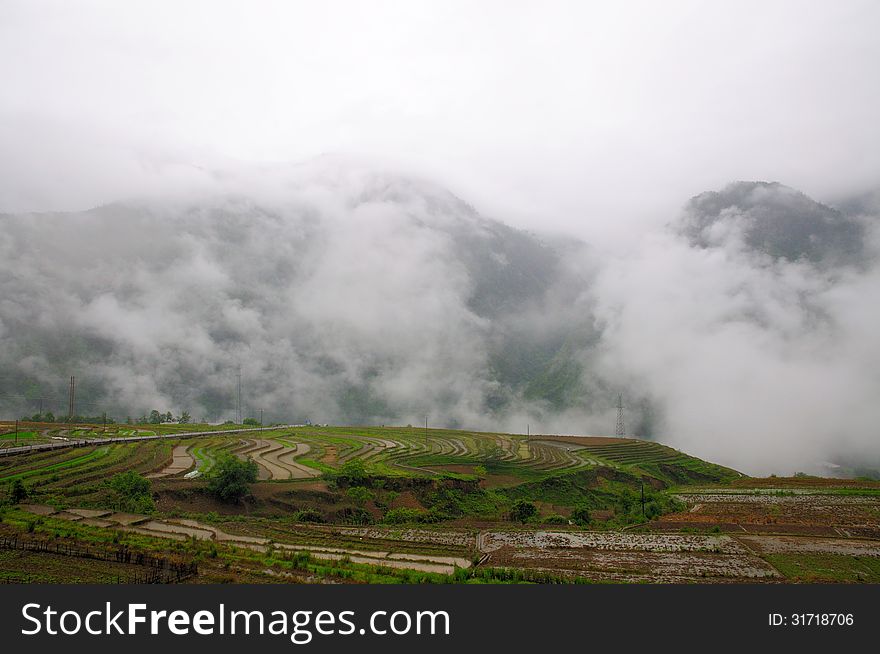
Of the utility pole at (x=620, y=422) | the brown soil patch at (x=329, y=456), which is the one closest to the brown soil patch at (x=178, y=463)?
the brown soil patch at (x=329, y=456)

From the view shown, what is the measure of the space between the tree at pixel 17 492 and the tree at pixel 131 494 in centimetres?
539

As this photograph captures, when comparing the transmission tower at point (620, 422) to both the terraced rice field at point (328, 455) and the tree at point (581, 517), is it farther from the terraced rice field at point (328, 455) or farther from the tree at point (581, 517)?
the tree at point (581, 517)

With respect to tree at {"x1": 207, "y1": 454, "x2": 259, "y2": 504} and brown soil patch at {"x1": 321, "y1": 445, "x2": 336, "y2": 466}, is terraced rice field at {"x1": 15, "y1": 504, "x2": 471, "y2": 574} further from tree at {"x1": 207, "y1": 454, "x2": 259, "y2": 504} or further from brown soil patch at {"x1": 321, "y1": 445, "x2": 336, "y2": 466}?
brown soil patch at {"x1": 321, "y1": 445, "x2": 336, "y2": 466}

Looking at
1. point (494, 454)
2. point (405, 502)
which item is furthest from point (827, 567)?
point (494, 454)

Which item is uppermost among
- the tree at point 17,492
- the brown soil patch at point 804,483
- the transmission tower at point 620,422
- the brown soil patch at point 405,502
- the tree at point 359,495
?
the transmission tower at point 620,422

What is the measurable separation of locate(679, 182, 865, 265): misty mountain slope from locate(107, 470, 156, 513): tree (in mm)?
159813

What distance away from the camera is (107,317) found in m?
142

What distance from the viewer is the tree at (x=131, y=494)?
36.8 metres

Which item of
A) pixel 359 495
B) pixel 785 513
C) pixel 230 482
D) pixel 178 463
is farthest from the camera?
pixel 178 463

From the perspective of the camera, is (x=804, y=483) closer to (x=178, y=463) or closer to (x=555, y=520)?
(x=555, y=520)

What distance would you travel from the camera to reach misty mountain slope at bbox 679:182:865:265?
143375 mm

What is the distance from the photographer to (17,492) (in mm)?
36531

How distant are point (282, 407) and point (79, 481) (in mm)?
102321

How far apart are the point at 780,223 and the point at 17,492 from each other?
179m
